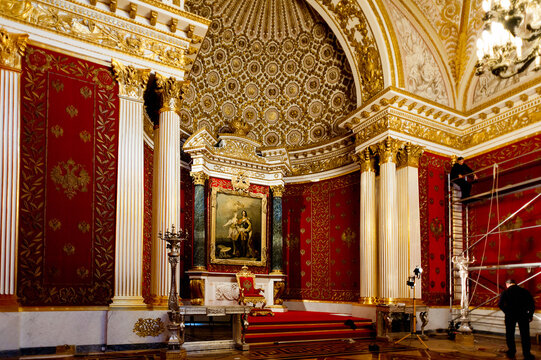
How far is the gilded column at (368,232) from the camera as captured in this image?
11969mm

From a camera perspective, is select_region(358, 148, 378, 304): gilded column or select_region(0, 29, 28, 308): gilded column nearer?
select_region(0, 29, 28, 308): gilded column

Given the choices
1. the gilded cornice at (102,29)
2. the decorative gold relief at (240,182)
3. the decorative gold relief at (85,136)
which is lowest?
the decorative gold relief at (240,182)

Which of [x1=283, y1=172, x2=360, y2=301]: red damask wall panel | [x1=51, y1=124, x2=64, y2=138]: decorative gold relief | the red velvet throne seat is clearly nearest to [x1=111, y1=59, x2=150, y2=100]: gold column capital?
[x1=51, y1=124, x2=64, y2=138]: decorative gold relief

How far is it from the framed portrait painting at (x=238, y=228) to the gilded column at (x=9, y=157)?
6739 mm

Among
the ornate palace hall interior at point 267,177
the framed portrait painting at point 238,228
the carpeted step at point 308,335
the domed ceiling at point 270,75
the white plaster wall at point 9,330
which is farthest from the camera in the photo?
the domed ceiling at point 270,75

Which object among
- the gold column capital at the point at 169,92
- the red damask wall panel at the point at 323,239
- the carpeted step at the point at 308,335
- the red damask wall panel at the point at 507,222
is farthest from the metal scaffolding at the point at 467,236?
the gold column capital at the point at 169,92

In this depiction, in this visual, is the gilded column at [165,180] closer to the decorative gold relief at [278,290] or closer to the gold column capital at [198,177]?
the gold column capital at [198,177]

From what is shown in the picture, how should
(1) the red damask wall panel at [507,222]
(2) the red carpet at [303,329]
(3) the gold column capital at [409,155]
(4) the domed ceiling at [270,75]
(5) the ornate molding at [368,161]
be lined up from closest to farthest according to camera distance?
(2) the red carpet at [303,329] < (1) the red damask wall panel at [507,222] < (3) the gold column capital at [409,155] < (5) the ornate molding at [368,161] < (4) the domed ceiling at [270,75]

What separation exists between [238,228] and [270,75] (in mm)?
5608

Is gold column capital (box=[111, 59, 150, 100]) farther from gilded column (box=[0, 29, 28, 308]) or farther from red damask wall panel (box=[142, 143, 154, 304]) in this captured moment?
red damask wall panel (box=[142, 143, 154, 304])

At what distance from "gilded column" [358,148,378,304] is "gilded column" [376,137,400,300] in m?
0.18

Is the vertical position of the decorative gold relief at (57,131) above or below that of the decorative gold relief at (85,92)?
below

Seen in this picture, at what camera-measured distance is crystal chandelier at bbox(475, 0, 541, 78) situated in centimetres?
561

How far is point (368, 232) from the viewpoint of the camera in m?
12.2
